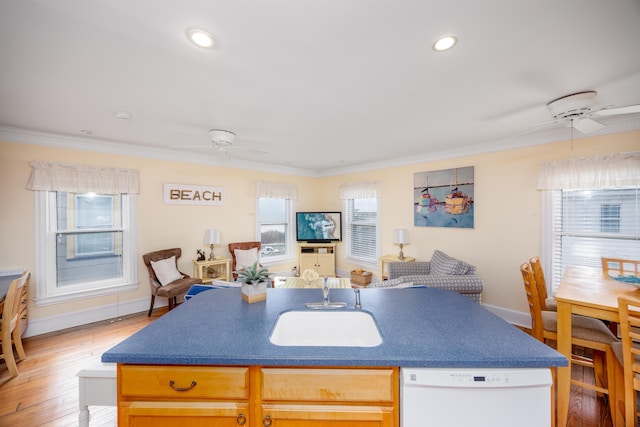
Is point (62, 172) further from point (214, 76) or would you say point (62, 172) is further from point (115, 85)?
point (214, 76)

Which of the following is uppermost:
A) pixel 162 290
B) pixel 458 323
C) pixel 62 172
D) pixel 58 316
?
pixel 62 172

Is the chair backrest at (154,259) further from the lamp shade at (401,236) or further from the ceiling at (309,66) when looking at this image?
the lamp shade at (401,236)

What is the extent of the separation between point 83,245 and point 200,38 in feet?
11.1

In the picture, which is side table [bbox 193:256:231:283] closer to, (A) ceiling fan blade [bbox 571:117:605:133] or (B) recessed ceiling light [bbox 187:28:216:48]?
(B) recessed ceiling light [bbox 187:28:216:48]

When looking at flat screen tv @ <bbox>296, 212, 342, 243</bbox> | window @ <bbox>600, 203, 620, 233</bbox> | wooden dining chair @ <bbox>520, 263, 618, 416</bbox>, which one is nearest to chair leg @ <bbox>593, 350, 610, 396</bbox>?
wooden dining chair @ <bbox>520, 263, 618, 416</bbox>

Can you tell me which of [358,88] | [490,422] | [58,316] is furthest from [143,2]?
[58,316]

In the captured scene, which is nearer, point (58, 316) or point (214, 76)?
point (214, 76)

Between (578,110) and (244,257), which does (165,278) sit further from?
(578,110)

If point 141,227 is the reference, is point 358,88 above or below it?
above

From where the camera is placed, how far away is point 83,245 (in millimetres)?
3180

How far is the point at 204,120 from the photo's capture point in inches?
97.5

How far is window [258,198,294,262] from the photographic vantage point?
4.92 m

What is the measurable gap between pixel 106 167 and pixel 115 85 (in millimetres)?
2009

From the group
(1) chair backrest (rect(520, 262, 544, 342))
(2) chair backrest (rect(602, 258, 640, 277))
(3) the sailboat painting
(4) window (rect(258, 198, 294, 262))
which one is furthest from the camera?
(4) window (rect(258, 198, 294, 262))
